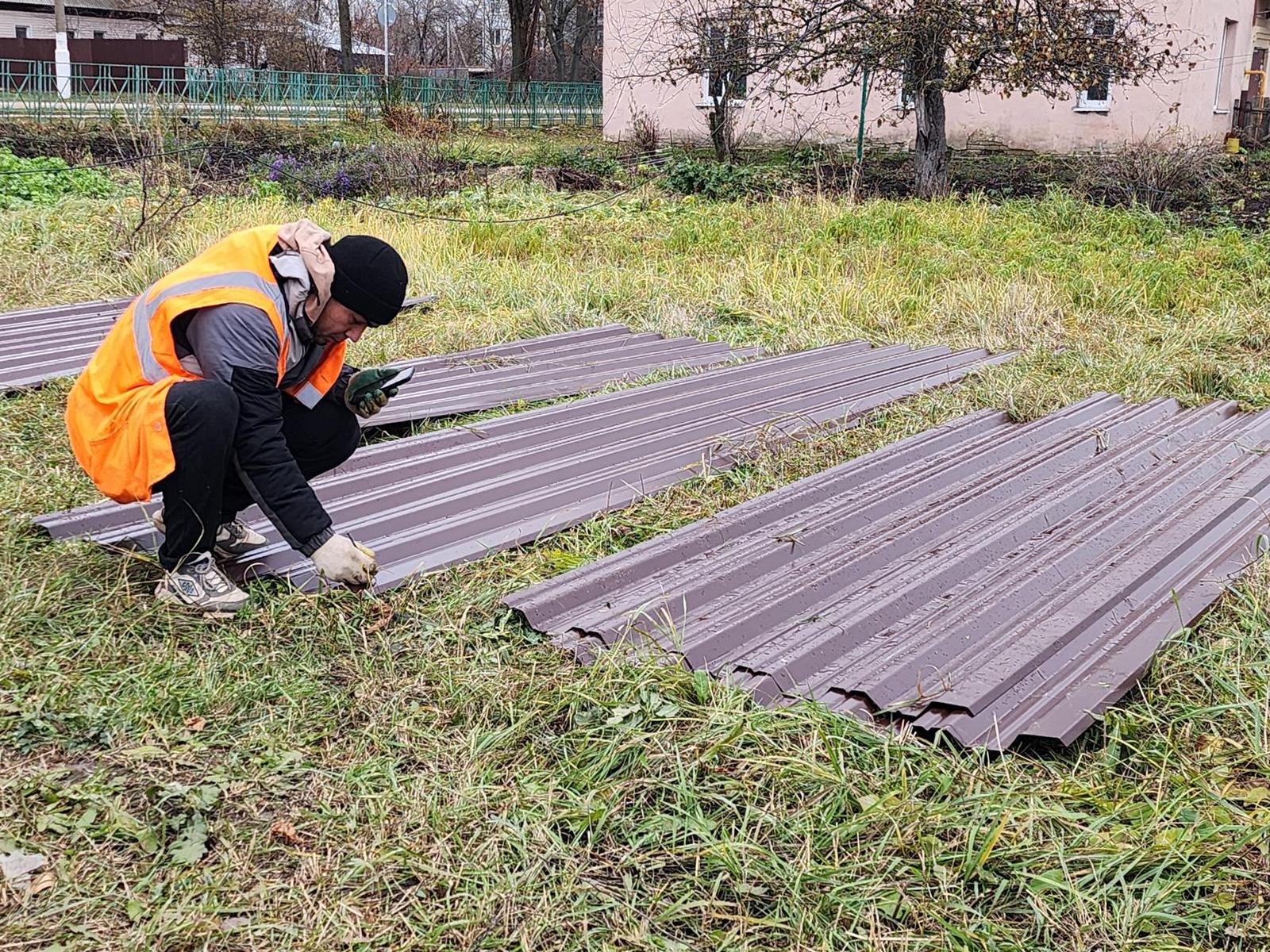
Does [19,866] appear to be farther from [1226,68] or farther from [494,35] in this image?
[494,35]

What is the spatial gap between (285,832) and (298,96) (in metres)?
22.8

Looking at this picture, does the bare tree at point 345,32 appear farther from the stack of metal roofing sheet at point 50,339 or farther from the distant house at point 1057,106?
the stack of metal roofing sheet at point 50,339

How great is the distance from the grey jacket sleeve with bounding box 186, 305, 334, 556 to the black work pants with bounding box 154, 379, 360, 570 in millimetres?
40

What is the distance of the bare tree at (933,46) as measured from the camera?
12.3 meters

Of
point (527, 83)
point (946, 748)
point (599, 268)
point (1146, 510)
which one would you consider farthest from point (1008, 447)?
point (527, 83)

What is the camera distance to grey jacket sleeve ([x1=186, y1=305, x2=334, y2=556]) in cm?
288

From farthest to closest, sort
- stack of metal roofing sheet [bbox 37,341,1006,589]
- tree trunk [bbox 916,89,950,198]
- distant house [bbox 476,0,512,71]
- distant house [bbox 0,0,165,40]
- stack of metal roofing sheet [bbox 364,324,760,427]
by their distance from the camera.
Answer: distant house [bbox 476,0,512,71] → distant house [bbox 0,0,165,40] → tree trunk [bbox 916,89,950,198] → stack of metal roofing sheet [bbox 364,324,760,427] → stack of metal roofing sheet [bbox 37,341,1006,589]

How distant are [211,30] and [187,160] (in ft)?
74.3

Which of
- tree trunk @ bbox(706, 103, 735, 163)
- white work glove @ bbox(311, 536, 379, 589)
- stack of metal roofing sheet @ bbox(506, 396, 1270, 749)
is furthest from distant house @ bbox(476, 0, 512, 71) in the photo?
white work glove @ bbox(311, 536, 379, 589)

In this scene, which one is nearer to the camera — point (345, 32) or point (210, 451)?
point (210, 451)

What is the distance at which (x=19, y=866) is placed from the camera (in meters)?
2.21

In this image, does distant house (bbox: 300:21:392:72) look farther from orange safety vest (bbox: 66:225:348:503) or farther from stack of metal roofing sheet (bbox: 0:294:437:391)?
orange safety vest (bbox: 66:225:348:503)

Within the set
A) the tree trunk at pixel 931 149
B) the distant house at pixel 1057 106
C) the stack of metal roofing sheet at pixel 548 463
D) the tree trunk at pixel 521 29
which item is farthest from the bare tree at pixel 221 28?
the stack of metal roofing sheet at pixel 548 463

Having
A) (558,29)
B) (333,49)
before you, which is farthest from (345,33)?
(558,29)
